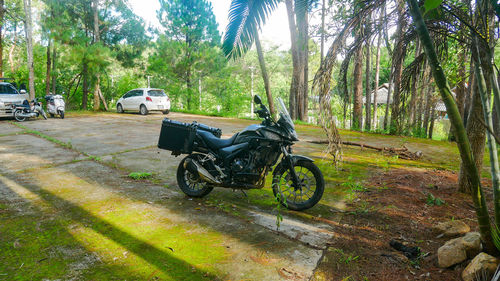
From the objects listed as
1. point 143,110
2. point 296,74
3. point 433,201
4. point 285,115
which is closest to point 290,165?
point 285,115

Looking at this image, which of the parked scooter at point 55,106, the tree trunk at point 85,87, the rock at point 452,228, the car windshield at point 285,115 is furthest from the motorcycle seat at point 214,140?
the tree trunk at point 85,87

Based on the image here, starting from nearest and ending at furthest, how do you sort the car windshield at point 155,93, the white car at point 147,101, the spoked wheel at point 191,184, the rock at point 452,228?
1. the rock at point 452,228
2. the spoked wheel at point 191,184
3. the white car at point 147,101
4. the car windshield at point 155,93

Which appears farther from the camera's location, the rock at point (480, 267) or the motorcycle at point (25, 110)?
the motorcycle at point (25, 110)

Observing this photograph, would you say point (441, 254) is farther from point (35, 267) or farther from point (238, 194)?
point (35, 267)

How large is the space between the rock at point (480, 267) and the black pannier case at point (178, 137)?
3.06 m

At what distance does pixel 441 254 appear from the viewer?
2568 mm

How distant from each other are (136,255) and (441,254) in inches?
100

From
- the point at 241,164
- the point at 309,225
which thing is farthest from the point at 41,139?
the point at 309,225

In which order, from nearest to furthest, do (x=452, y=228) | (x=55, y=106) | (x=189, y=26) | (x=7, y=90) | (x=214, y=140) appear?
(x=452, y=228) → (x=214, y=140) → (x=7, y=90) → (x=55, y=106) → (x=189, y=26)

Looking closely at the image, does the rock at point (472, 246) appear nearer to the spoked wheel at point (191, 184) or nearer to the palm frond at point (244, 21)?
the spoked wheel at point (191, 184)

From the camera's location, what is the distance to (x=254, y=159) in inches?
149

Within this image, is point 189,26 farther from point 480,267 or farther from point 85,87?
point 480,267

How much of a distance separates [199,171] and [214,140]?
44cm

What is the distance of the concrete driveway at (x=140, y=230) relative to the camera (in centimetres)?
252
